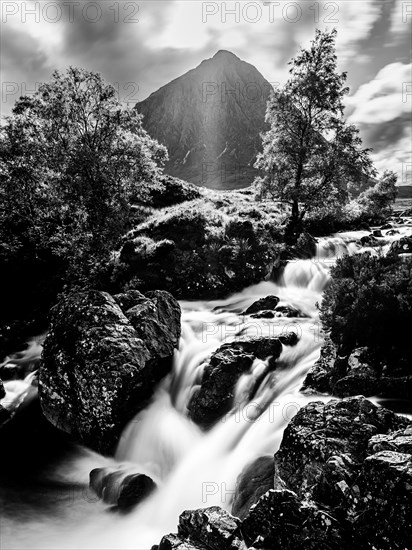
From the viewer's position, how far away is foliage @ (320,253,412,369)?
11.2m

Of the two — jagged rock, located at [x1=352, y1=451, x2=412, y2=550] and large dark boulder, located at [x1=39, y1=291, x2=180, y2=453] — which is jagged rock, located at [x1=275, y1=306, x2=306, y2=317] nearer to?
large dark boulder, located at [x1=39, y1=291, x2=180, y2=453]

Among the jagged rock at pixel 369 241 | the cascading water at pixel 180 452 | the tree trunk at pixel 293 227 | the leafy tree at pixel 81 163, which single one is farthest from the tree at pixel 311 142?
the cascading water at pixel 180 452

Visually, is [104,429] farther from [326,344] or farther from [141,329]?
[326,344]

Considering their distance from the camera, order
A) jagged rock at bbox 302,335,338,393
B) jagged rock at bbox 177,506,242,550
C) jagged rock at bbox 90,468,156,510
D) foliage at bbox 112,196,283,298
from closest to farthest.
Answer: jagged rock at bbox 177,506,242,550, jagged rock at bbox 90,468,156,510, jagged rock at bbox 302,335,338,393, foliage at bbox 112,196,283,298

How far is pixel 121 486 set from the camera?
10.8 metres

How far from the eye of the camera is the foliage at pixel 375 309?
440 inches

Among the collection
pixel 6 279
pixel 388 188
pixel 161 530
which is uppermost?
pixel 388 188

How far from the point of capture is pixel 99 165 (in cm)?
1928

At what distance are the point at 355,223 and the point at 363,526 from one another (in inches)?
1532

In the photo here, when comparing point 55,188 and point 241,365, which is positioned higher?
point 55,188

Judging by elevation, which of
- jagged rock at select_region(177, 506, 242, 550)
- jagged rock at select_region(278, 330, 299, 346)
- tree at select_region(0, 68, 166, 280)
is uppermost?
tree at select_region(0, 68, 166, 280)

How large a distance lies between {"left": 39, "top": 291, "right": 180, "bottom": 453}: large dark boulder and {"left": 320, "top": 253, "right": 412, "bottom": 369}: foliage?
7019 mm

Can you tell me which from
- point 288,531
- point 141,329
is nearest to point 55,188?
point 141,329

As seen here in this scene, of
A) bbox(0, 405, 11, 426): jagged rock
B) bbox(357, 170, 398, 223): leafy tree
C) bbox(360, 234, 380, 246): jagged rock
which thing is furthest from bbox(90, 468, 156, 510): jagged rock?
bbox(357, 170, 398, 223): leafy tree
